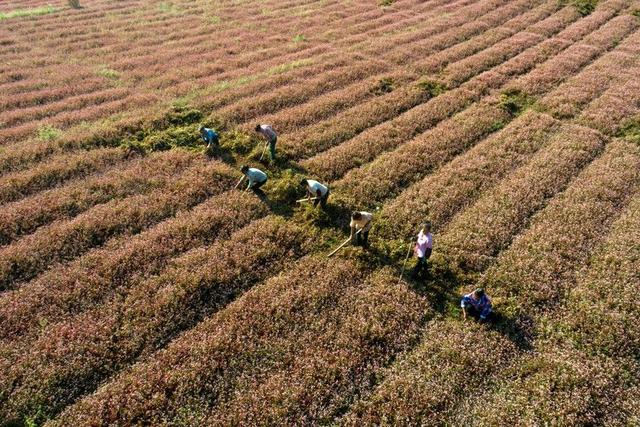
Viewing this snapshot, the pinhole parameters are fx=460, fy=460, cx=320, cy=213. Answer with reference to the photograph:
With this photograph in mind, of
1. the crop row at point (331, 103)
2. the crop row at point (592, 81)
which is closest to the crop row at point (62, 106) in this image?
the crop row at point (331, 103)

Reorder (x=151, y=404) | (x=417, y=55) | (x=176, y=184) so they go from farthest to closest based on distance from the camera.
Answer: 1. (x=417, y=55)
2. (x=176, y=184)
3. (x=151, y=404)

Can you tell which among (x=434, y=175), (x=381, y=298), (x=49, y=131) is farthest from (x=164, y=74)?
(x=381, y=298)

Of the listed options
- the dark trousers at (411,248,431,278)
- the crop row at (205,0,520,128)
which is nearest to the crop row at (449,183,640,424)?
the dark trousers at (411,248,431,278)

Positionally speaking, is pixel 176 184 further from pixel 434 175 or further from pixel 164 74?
pixel 164 74

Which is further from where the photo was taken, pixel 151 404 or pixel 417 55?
pixel 417 55

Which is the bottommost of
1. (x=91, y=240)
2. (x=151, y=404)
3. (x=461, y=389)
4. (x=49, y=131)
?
(x=461, y=389)
